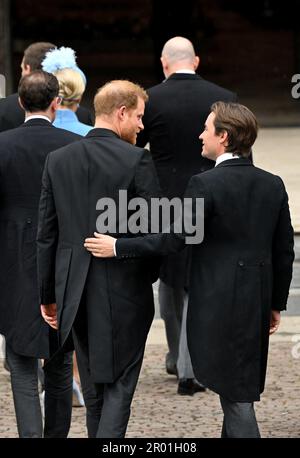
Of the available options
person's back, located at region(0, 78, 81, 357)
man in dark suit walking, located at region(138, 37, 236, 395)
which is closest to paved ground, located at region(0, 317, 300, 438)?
man in dark suit walking, located at region(138, 37, 236, 395)

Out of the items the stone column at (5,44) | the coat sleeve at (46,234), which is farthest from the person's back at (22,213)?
the stone column at (5,44)

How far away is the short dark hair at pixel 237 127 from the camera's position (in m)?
5.34

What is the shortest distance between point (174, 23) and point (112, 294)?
823 inches

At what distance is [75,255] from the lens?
17.7 feet

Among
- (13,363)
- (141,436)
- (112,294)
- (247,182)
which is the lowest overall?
(141,436)

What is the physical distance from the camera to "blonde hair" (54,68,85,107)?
6.94m

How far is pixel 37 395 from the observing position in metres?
5.96

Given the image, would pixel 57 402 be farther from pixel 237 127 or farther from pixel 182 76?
pixel 182 76

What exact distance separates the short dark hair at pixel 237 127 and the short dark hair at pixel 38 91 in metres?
0.93

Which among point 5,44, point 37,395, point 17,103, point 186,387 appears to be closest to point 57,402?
point 37,395

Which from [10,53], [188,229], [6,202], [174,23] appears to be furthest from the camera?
[174,23]

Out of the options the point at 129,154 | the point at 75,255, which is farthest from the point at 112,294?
the point at 129,154

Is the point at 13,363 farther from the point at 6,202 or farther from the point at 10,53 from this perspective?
the point at 10,53

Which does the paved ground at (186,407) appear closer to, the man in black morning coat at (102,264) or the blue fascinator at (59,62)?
the man in black morning coat at (102,264)
